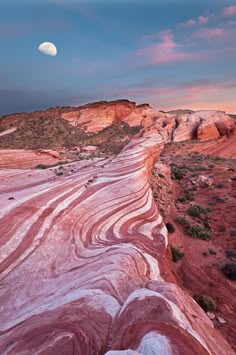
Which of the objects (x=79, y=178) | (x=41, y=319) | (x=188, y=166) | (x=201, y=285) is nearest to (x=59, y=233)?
(x=41, y=319)

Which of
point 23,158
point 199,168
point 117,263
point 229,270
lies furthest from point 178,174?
point 117,263

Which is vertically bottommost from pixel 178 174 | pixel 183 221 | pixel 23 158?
pixel 183 221

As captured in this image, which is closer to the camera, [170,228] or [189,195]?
[170,228]

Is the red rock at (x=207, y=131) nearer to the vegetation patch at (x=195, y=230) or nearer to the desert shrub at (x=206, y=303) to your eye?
the vegetation patch at (x=195, y=230)

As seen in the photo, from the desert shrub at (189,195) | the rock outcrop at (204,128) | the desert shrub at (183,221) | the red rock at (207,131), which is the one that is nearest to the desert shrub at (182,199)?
the desert shrub at (189,195)

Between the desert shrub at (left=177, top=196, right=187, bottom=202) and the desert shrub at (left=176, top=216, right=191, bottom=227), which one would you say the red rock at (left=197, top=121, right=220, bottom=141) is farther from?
the desert shrub at (left=176, top=216, right=191, bottom=227)

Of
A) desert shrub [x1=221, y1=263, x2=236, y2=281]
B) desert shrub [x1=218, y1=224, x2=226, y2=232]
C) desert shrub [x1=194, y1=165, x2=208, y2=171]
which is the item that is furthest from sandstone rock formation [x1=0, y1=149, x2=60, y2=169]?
desert shrub [x1=221, y1=263, x2=236, y2=281]

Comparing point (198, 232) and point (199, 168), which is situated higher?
point (199, 168)

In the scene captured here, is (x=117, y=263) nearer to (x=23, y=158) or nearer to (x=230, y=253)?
(x=230, y=253)
